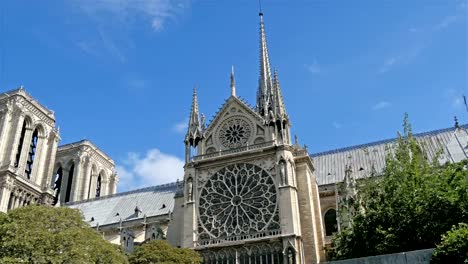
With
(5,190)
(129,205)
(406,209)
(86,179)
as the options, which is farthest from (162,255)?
(86,179)

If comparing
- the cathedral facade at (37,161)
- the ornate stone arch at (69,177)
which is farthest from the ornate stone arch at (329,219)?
the ornate stone arch at (69,177)

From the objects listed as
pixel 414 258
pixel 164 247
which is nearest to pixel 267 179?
pixel 164 247

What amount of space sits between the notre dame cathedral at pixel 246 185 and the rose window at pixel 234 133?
82 millimetres

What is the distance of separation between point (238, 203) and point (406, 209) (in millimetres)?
13912

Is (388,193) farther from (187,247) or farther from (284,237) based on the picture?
(187,247)

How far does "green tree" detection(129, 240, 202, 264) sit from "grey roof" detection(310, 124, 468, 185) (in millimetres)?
16237

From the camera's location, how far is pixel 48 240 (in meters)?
25.0

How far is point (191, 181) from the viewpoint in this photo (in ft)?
118

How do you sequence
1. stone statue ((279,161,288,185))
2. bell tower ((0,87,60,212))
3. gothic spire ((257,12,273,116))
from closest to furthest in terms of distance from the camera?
stone statue ((279,161,288,185))
gothic spire ((257,12,273,116))
bell tower ((0,87,60,212))

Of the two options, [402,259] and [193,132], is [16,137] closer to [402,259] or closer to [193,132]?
[193,132]

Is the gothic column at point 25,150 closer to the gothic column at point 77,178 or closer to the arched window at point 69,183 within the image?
the gothic column at point 77,178

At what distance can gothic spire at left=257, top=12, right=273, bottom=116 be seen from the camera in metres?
38.7

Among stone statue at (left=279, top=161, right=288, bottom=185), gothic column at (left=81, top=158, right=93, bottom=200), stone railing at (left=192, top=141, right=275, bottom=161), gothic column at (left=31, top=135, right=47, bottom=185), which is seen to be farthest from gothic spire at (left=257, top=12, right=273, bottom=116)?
gothic column at (left=81, top=158, right=93, bottom=200)

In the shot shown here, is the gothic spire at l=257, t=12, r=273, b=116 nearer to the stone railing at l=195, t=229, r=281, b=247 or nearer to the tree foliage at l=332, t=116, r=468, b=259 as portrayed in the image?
the stone railing at l=195, t=229, r=281, b=247
